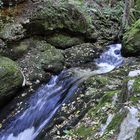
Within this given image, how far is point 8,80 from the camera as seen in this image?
358 inches

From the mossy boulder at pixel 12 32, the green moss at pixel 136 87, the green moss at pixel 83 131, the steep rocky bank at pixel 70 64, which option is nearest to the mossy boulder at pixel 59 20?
the steep rocky bank at pixel 70 64

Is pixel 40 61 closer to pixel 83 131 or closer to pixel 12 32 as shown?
pixel 12 32

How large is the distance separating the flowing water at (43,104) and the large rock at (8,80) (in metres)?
0.57

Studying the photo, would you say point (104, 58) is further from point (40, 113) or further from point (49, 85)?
point (40, 113)

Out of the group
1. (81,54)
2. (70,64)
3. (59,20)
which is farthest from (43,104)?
(59,20)

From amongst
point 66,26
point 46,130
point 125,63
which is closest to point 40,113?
point 46,130

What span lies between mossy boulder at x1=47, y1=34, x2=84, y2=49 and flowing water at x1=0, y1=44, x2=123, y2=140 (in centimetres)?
186

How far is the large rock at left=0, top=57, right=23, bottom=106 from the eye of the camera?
29.5 feet

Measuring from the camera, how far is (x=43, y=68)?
431 inches

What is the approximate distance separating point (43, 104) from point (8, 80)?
119 centimetres

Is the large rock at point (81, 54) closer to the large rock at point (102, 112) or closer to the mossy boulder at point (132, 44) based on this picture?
the mossy boulder at point (132, 44)

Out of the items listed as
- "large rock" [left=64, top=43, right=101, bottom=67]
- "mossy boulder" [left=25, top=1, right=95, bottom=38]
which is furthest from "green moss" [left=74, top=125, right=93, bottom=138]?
"mossy boulder" [left=25, top=1, right=95, bottom=38]

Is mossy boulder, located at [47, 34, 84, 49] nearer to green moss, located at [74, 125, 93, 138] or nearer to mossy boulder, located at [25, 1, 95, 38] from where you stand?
mossy boulder, located at [25, 1, 95, 38]

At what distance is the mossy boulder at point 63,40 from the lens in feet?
41.4
